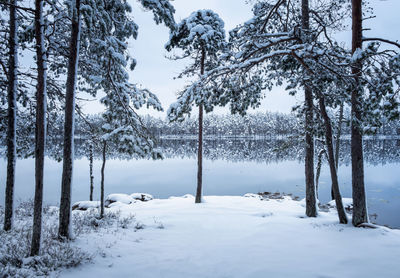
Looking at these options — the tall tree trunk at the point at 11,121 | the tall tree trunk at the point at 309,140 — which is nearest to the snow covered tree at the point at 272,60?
the tall tree trunk at the point at 309,140

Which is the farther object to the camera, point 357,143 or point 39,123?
point 357,143

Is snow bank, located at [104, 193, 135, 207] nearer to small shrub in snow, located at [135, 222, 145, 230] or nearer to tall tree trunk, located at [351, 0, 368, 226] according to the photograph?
small shrub in snow, located at [135, 222, 145, 230]

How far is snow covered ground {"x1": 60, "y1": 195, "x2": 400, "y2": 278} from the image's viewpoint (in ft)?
14.0

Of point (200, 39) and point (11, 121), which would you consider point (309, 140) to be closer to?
point (200, 39)

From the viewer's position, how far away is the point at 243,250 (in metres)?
5.43

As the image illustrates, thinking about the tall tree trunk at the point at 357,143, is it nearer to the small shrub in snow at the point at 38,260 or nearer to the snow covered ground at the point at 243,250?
the snow covered ground at the point at 243,250

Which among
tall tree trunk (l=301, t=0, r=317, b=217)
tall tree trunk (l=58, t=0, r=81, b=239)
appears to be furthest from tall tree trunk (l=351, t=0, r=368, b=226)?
tall tree trunk (l=58, t=0, r=81, b=239)

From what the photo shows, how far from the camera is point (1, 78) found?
7.16 meters

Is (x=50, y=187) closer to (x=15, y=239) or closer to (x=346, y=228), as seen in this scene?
(x=15, y=239)

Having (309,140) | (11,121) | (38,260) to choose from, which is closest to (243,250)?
(38,260)

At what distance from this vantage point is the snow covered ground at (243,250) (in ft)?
14.0

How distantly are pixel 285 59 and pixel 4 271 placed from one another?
31.3 ft

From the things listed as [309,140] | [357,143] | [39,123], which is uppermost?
[39,123]

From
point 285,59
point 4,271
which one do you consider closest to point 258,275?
point 4,271
